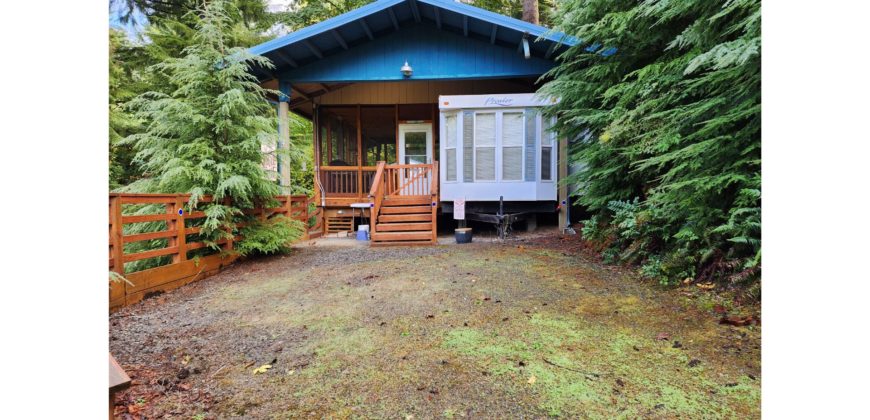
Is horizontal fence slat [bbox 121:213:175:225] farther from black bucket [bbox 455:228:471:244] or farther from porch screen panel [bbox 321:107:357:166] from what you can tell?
porch screen panel [bbox 321:107:357:166]

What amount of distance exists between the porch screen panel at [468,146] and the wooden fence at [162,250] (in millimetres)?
3688

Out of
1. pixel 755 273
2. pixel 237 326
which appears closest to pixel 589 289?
pixel 755 273

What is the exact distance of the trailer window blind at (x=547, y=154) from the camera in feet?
23.2

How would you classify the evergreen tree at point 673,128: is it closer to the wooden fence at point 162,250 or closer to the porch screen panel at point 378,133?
the wooden fence at point 162,250

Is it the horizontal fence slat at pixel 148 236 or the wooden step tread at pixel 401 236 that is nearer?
the horizontal fence slat at pixel 148 236

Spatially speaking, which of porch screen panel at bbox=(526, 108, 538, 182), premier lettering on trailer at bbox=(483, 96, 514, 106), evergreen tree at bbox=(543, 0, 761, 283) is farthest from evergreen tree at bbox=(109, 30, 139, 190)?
evergreen tree at bbox=(543, 0, 761, 283)

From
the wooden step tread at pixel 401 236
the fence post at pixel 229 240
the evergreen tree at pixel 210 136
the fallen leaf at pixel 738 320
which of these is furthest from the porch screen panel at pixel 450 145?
the fallen leaf at pixel 738 320

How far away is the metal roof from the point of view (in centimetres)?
663

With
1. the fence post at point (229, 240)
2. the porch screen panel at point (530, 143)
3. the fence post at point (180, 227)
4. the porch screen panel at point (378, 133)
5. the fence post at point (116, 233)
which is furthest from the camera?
the porch screen panel at point (378, 133)

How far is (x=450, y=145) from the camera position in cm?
737
